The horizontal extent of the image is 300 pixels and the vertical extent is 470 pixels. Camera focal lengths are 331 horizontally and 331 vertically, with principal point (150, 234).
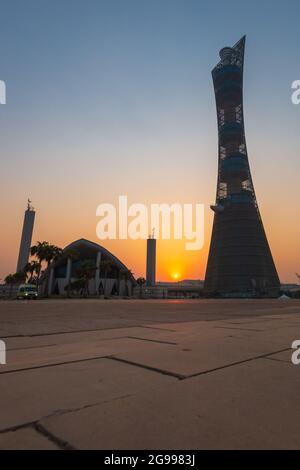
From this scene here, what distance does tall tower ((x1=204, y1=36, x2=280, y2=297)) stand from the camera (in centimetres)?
11881

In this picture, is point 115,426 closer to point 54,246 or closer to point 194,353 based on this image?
point 194,353

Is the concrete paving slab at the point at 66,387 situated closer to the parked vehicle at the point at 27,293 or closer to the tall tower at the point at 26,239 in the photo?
the parked vehicle at the point at 27,293

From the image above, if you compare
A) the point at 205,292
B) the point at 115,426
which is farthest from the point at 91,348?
the point at 205,292

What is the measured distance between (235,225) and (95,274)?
55.2m

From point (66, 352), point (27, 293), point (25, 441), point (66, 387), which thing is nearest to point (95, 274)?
point (27, 293)

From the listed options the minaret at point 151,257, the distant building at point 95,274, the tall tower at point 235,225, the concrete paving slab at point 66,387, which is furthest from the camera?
the minaret at point 151,257

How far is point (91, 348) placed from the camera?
19.2 ft

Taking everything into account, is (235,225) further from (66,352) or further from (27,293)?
(66,352)

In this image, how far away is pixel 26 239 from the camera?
120 m

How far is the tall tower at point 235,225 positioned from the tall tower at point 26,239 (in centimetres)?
6844

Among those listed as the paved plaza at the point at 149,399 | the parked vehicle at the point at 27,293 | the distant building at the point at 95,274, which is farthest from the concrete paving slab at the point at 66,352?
the distant building at the point at 95,274

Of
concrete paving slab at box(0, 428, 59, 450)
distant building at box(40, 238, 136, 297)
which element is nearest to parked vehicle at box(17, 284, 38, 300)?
distant building at box(40, 238, 136, 297)

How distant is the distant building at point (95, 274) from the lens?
412ft

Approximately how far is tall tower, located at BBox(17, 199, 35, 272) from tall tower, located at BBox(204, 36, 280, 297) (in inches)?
2695
